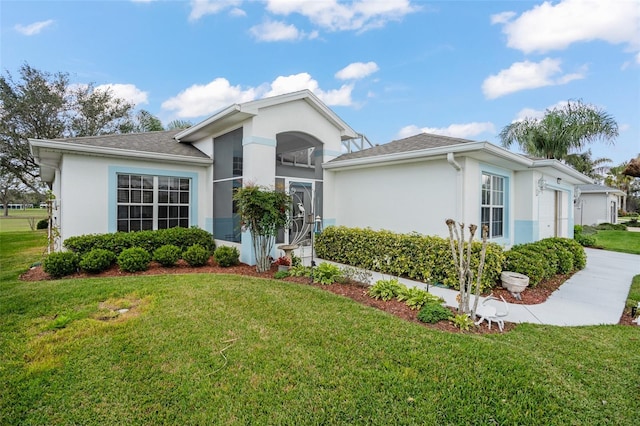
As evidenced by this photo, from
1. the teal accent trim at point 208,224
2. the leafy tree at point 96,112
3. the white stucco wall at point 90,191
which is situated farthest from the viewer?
the leafy tree at point 96,112

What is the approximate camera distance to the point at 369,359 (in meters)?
3.61

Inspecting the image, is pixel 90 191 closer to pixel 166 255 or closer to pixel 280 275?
pixel 166 255

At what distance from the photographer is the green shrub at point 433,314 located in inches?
187

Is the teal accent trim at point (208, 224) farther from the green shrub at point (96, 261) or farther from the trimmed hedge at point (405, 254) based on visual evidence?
the trimmed hedge at point (405, 254)

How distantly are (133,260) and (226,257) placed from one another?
7.55 ft

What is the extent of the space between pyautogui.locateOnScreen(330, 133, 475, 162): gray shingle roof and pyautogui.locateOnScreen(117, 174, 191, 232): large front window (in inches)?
219

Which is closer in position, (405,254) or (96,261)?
(96,261)

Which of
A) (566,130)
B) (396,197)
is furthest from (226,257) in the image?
(566,130)

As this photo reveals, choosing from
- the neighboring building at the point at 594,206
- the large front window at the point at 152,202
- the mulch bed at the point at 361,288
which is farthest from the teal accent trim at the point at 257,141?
the neighboring building at the point at 594,206


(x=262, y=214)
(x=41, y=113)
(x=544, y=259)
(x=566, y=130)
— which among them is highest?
(x=41, y=113)

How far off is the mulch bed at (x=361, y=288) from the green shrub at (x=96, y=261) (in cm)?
15

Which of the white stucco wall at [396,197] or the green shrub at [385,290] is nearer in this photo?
the green shrub at [385,290]

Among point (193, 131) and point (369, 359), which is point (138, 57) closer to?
point (193, 131)

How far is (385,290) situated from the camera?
19.2 feet
